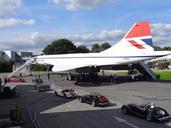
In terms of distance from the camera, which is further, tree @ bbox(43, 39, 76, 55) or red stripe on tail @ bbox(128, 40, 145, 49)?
tree @ bbox(43, 39, 76, 55)

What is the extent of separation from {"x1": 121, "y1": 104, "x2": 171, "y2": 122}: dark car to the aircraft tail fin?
94.6 feet

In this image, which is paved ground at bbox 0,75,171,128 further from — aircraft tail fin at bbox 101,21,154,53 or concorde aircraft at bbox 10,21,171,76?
aircraft tail fin at bbox 101,21,154,53

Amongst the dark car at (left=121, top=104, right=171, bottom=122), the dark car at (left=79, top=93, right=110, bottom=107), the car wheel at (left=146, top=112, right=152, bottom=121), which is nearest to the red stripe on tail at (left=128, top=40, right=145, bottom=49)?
the dark car at (left=79, top=93, right=110, bottom=107)

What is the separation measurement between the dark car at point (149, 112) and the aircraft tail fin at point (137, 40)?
94.6 ft

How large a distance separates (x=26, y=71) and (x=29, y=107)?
45983 mm

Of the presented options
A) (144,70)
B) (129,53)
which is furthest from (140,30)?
(144,70)

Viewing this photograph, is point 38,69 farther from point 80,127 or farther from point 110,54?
point 80,127

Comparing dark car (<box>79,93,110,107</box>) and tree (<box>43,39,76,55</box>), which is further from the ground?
tree (<box>43,39,76,55</box>)

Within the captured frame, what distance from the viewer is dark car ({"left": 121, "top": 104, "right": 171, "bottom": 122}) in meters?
24.0

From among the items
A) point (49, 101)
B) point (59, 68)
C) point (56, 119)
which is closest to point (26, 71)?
point (59, 68)

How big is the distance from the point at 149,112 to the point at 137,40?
32.3 meters

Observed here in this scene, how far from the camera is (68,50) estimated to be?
16200 centimetres

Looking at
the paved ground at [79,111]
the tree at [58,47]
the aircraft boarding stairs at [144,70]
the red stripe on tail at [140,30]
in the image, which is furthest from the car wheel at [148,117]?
the tree at [58,47]

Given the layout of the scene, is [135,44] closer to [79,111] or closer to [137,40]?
[137,40]
